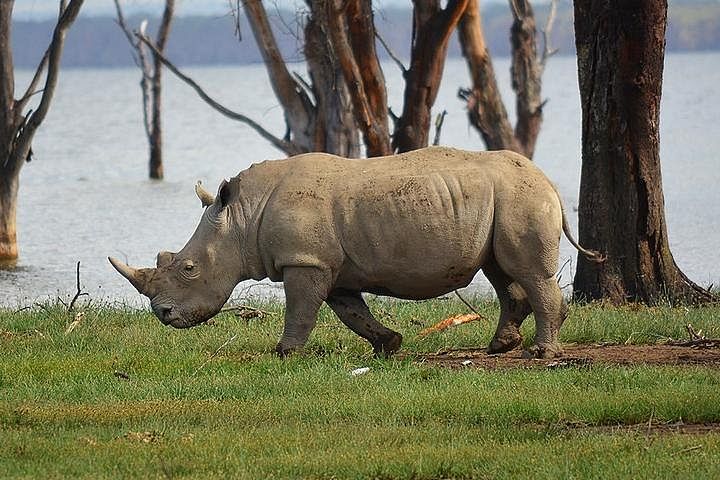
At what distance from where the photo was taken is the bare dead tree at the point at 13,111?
20.8 meters

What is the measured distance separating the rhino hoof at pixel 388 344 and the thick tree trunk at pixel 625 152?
4.17m

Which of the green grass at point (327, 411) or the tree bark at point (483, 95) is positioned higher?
the tree bark at point (483, 95)

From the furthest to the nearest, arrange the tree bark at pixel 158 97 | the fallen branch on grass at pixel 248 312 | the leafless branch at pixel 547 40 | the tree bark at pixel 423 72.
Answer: the tree bark at pixel 158 97, the leafless branch at pixel 547 40, the tree bark at pixel 423 72, the fallen branch on grass at pixel 248 312

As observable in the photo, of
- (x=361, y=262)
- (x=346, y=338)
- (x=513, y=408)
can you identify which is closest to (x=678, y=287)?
(x=346, y=338)

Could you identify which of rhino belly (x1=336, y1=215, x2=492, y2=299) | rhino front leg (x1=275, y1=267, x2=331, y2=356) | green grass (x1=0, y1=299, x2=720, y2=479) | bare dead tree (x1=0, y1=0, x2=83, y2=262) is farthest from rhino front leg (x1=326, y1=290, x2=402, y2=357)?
bare dead tree (x1=0, y1=0, x2=83, y2=262)

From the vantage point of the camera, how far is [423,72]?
2084 cm

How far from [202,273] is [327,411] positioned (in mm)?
2188

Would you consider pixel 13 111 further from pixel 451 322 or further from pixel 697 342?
pixel 697 342

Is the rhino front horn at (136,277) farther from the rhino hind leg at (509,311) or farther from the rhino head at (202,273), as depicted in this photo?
the rhino hind leg at (509,311)

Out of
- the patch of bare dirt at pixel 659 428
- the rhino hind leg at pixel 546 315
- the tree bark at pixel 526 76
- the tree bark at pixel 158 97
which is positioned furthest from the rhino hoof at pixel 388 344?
the tree bark at pixel 158 97

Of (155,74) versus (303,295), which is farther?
(155,74)

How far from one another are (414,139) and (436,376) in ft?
34.1

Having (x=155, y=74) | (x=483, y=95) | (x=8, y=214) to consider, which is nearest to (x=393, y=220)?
(x=8, y=214)

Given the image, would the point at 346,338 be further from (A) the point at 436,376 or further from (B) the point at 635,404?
(B) the point at 635,404
